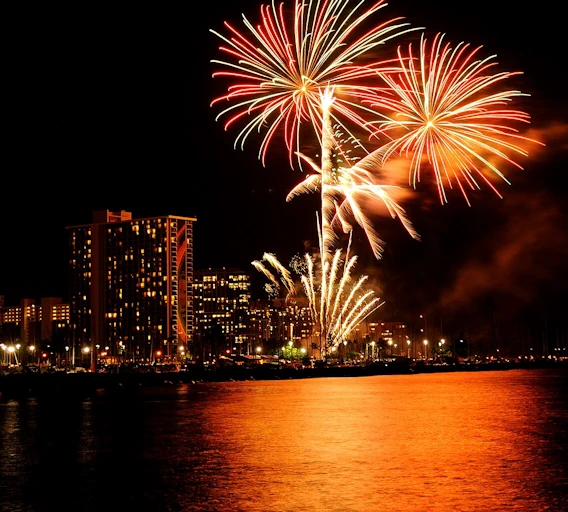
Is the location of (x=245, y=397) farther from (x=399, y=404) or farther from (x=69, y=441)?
(x=69, y=441)

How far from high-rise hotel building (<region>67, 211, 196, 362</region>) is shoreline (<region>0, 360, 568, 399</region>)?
7030 cm

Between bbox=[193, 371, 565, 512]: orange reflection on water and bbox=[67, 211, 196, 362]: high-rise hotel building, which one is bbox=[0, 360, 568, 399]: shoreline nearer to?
bbox=[193, 371, 565, 512]: orange reflection on water

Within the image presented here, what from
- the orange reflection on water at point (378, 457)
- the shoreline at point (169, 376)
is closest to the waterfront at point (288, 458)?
the orange reflection on water at point (378, 457)

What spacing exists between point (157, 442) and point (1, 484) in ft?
29.7

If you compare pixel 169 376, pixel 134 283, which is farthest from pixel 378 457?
pixel 134 283

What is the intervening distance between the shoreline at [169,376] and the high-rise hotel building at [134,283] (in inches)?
2768

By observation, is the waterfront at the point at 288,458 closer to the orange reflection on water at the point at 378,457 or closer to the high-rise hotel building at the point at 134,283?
the orange reflection on water at the point at 378,457

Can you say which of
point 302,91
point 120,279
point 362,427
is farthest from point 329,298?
point 120,279

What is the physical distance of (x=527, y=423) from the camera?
35.4 meters

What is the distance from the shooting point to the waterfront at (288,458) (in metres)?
18.6

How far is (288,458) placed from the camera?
2506 cm

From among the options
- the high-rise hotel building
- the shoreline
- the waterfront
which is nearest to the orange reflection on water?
the waterfront

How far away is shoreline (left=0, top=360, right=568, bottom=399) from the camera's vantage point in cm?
6800

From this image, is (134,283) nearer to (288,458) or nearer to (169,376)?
(169,376)
